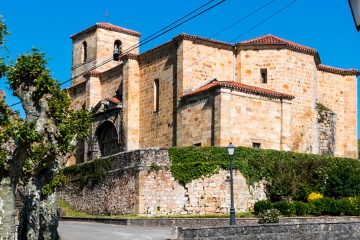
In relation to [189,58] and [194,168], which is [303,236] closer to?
[194,168]

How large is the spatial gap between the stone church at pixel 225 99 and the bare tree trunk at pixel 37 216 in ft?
46.4

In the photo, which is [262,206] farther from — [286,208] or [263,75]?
[263,75]

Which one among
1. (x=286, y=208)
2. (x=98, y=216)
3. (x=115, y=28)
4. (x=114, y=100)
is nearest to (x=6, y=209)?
(x=286, y=208)

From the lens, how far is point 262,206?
1278 inches

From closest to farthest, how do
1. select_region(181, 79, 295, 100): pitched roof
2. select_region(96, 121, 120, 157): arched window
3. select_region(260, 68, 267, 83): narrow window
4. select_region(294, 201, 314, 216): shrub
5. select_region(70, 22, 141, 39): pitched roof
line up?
select_region(294, 201, 314, 216): shrub → select_region(181, 79, 295, 100): pitched roof → select_region(260, 68, 267, 83): narrow window → select_region(96, 121, 120, 157): arched window → select_region(70, 22, 141, 39): pitched roof

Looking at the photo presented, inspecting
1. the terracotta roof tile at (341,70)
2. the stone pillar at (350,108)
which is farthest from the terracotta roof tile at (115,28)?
the stone pillar at (350,108)

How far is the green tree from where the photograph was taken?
18578 mm

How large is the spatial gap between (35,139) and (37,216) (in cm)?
638

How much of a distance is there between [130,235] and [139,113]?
1865 cm

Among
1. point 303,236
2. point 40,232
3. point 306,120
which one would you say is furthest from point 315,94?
point 40,232

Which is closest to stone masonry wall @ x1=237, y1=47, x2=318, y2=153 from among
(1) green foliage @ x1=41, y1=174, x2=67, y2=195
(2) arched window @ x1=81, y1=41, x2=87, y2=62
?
(1) green foliage @ x1=41, y1=174, x2=67, y2=195

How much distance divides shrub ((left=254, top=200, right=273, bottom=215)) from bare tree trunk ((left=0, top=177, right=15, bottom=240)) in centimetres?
1619

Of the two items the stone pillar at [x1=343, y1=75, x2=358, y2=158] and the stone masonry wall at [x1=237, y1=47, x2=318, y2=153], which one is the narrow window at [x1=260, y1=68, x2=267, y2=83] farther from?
the stone pillar at [x1=343, y1=75, x2=358, y2=158]

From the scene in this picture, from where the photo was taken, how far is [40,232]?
24422 millimetres
